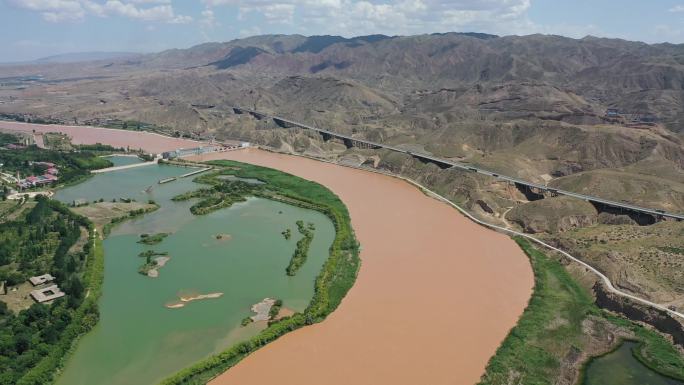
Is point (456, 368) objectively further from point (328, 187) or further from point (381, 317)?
point (328, 187)

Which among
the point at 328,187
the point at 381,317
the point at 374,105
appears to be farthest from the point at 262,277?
the point at 374,105

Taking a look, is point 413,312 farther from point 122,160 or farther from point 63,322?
point 122,160

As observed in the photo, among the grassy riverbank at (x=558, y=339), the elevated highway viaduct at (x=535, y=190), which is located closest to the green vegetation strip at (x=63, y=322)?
the grassy riverbank at (x=558, y=339)

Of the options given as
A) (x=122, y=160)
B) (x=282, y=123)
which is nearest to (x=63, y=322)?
(x=122, y=160)

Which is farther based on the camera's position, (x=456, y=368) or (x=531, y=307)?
(x=531, y=307)

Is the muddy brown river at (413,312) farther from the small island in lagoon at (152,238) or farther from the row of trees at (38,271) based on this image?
the small island in lagoon at (152,238)

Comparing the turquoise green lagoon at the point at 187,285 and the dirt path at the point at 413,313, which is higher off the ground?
the dirt path at the point at 413,313
